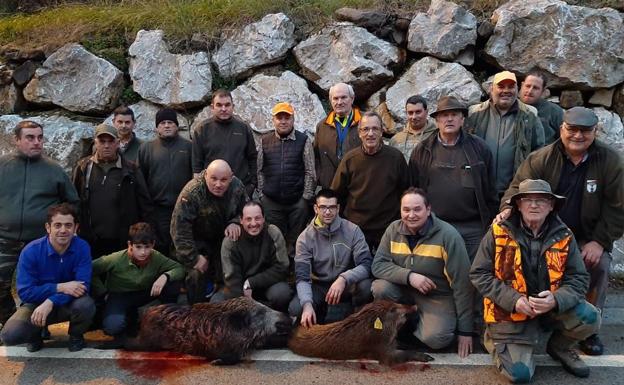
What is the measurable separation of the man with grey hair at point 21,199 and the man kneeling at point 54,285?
0.53 metres

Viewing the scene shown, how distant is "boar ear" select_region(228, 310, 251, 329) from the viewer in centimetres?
477

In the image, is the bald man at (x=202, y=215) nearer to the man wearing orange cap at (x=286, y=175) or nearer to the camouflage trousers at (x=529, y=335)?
the man wearing orange cap at (x=286, y=175)

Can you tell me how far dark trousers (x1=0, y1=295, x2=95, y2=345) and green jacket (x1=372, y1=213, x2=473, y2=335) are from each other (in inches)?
104

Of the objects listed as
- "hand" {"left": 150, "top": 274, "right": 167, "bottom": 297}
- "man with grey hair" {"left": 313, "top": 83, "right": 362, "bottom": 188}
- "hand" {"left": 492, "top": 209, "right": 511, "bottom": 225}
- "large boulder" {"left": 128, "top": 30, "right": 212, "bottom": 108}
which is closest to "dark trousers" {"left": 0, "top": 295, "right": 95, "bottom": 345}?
"hand" {"left": 150, "top": 274, "right": 167, "bottom": 297}

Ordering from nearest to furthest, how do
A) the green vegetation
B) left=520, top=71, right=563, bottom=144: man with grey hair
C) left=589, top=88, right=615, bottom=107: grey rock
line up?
left=520, top=71, right=563, bottom=144: man with grey hair, left=589, top=88, right=615, bottom=107: grey rock, the green vegetation

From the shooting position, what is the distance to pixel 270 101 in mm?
7727

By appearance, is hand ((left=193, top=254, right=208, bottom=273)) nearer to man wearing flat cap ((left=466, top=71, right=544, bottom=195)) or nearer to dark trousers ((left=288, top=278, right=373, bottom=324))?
dark trousers ((left=288, top=278, right=373, bottom=324))

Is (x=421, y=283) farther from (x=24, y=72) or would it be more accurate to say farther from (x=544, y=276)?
(x=24, y=72)

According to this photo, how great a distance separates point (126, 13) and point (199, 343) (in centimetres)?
639

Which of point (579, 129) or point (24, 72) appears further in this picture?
point (24, 72)

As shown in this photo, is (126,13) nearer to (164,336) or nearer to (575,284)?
(164,336)

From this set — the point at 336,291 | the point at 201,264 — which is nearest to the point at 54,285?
the point at 201,264

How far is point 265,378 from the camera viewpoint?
14.5 feet

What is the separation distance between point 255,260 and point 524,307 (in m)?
2.51
